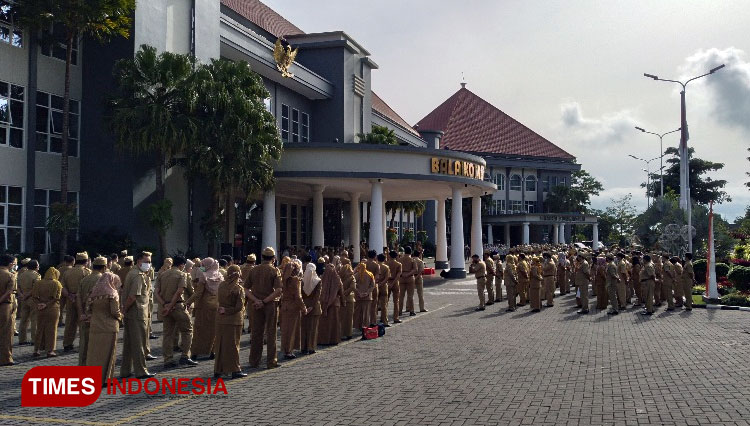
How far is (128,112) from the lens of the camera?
22.7m

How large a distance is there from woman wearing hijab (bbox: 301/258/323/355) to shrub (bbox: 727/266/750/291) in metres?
16.6

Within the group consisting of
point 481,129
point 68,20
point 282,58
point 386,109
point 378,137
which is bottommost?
point 378,137

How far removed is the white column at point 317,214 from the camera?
32.8 meters

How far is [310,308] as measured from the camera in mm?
13031

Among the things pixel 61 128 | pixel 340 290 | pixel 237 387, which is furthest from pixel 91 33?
pixel 237 387

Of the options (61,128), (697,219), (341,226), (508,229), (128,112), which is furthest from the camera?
(508,229)

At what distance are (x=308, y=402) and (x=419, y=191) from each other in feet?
96.7

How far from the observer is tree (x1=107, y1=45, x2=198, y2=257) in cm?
2266

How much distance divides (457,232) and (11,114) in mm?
20156

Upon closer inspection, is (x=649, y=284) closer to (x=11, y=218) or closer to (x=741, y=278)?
(x=741, y=278)

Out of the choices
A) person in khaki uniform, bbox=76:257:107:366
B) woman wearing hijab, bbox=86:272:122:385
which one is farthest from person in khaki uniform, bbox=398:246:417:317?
woman wearing hijab, bbox=86:272:122:385

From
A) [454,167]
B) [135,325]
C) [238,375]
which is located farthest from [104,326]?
[454,167]

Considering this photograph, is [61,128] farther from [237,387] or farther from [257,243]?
[237,387]

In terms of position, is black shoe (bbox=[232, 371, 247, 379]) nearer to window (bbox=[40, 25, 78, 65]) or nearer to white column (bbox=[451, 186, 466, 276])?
window (bbox=[40, 25, 78, 65])
